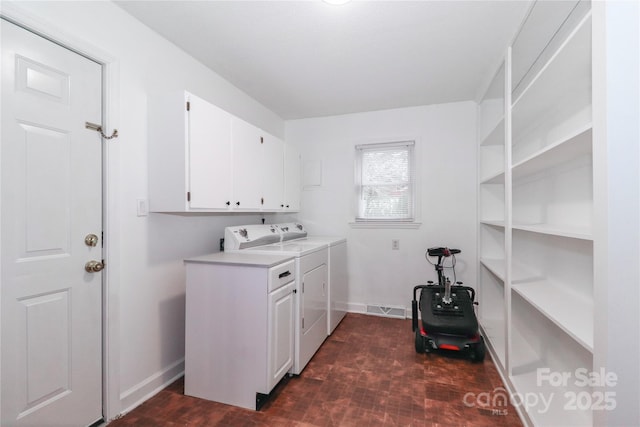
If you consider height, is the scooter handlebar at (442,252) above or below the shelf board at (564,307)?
above

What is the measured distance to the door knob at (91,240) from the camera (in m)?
1.66

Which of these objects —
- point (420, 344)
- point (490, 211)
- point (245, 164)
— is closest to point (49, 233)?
point (245, 164)

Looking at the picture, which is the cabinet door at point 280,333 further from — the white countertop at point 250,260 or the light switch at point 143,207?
the light switch at point 143,207

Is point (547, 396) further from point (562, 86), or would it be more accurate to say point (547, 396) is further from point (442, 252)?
point (562, 86)

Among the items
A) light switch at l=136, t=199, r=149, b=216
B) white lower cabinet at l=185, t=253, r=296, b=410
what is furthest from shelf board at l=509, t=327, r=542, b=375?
light switch at l=136, t=199, r=149, b=216

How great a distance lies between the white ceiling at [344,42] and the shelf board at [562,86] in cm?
48

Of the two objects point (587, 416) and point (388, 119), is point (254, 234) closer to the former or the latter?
point (388, 119)

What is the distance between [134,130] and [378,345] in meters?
2.68

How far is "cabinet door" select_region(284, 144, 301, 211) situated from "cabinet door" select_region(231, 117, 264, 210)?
59cm

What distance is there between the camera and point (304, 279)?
2342 millimetres

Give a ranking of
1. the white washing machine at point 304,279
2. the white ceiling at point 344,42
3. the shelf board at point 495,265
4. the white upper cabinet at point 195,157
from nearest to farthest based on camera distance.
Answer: the white ceiling at point 344,42
the white upper cabinet at point 195,157
the white washing machine at point 304,279
the shelf board at point 495,265

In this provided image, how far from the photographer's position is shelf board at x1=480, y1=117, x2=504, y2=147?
2.50m

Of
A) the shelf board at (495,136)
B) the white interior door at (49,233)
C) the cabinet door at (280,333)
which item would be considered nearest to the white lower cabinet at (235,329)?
the cabinet door at (280,333)

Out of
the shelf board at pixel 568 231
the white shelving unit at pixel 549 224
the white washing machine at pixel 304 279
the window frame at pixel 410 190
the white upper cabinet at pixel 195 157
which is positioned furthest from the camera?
the window frame at pixel 410 190
